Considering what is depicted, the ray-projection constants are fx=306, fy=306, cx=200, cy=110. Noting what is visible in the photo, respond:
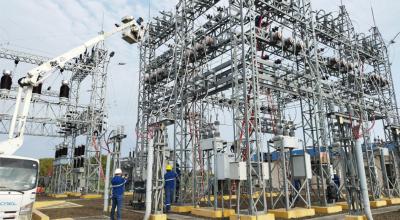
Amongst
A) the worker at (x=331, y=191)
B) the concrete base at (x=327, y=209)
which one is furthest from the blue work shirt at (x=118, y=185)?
the worker at (x=331, y=191)

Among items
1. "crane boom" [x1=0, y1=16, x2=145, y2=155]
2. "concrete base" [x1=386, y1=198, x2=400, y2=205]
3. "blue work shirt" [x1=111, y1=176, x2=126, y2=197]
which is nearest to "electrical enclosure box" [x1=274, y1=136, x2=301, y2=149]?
"blue work shirt" [x1=111, y1=176, x2=126, y2=197]

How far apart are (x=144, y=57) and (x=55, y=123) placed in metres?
13.4

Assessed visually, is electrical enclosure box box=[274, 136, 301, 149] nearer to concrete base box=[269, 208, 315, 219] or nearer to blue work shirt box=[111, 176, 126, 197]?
concrete base box=[269, 208, 315, 219]

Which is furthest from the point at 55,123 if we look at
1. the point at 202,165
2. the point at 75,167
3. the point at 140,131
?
the point at 202,165

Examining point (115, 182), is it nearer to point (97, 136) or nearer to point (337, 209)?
point (337, 209)

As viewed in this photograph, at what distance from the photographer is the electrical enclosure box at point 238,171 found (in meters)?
→ 11.9

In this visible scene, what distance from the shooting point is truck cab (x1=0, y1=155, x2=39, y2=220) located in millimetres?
8789

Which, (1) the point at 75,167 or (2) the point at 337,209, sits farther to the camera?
(1) the point at 75,167

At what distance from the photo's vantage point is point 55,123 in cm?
3133

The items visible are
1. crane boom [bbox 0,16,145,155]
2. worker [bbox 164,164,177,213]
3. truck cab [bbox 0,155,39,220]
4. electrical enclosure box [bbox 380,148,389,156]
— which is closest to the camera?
truck cab [bbox 0,155,39,220]

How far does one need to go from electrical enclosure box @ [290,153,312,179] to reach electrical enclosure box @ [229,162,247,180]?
339 centimetres

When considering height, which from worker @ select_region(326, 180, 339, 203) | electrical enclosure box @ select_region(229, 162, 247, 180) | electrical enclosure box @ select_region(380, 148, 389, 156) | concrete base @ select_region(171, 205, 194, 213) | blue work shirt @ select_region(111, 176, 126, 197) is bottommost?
concrete base @ select_region(171, 205, 194, 213)

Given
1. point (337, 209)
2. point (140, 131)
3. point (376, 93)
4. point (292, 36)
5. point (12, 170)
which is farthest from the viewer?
point (376, 93)

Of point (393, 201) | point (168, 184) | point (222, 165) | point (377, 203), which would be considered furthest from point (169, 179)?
point (393, 201)
